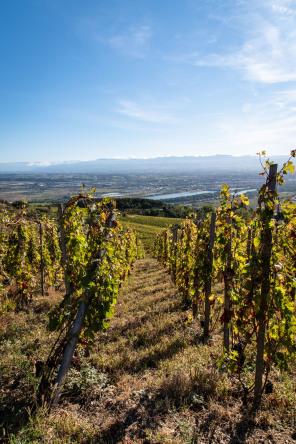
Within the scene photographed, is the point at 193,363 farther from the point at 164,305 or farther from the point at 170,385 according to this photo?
the point at 164,305

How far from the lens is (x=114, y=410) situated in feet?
10.5

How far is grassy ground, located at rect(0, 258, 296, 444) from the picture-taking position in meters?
2.75

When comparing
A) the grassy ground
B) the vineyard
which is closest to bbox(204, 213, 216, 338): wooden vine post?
the vineyard

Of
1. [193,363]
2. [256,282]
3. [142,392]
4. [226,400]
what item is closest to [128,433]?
[142,392]

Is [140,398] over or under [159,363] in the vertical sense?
over

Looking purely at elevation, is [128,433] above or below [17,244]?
below

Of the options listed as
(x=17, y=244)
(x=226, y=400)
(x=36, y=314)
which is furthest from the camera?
(x=17, y=244)

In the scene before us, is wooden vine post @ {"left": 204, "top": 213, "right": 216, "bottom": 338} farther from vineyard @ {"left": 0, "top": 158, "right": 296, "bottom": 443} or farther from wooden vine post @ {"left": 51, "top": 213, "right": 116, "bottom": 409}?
wooden vine post @ {"left": 51, "top": 213, "right": 116, "bottom": 409}

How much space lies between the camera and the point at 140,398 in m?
3.40

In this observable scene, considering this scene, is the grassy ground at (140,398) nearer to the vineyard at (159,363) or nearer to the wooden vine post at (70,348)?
the vineyard at (159,363)

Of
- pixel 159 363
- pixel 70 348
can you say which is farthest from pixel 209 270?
pixel 70 348

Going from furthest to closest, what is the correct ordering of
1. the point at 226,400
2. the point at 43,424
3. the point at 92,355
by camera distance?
the point at 92,355, the point at 226,400, the point at 43,424

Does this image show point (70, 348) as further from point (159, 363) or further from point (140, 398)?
point (159, 363)

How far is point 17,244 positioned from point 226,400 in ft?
22.6
